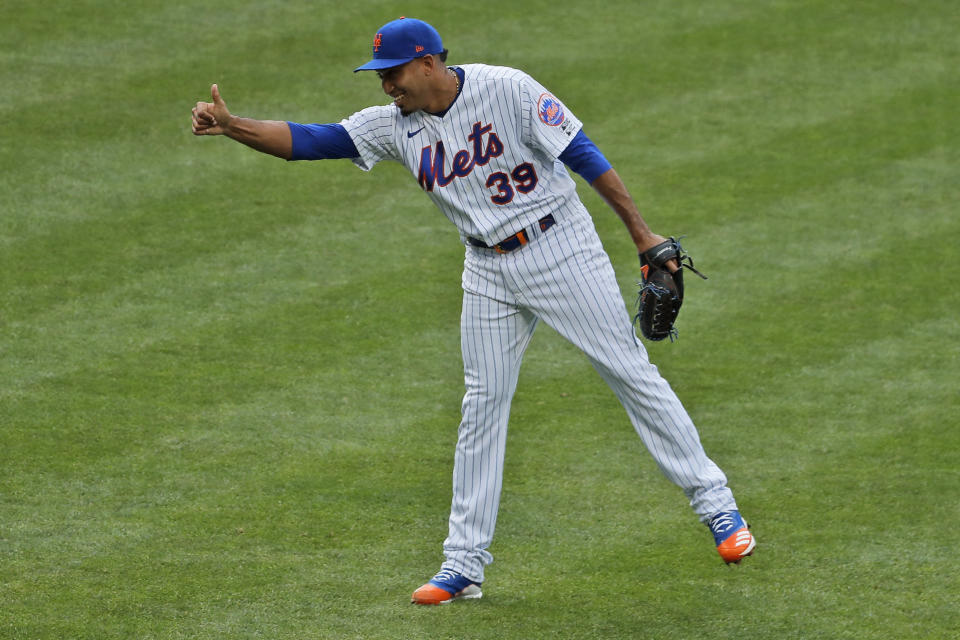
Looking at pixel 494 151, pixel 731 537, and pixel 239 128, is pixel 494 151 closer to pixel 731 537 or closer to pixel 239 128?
pixel 239 128

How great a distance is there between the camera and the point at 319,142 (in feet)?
15.0

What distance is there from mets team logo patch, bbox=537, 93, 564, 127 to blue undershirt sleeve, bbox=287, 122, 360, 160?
2.24ft

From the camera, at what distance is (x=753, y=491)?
18.5 feet

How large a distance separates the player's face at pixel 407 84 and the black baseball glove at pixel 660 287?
0.92 meters

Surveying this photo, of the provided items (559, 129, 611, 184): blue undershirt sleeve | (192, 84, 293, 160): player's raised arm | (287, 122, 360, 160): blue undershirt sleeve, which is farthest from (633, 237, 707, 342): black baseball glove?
(192, 84, 293, 160): player's raised arm

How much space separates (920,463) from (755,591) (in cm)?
148

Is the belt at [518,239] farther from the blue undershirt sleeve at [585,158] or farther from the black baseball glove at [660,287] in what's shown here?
the black baseball glove at [660,287]

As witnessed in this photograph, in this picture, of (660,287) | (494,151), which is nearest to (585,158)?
(494,151)

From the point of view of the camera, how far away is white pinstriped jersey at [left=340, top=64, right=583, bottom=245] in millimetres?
4406

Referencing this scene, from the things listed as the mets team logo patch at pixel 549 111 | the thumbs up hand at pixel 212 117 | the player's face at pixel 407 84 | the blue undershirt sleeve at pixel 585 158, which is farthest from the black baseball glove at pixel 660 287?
the thumbs up hand at pixel 212 117

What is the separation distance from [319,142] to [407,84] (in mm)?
391

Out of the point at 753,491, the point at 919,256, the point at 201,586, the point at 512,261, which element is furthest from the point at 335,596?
the point at 919,256

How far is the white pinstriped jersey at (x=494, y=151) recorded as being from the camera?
441 cm

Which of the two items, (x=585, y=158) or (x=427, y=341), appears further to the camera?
(x=427, y=341)
